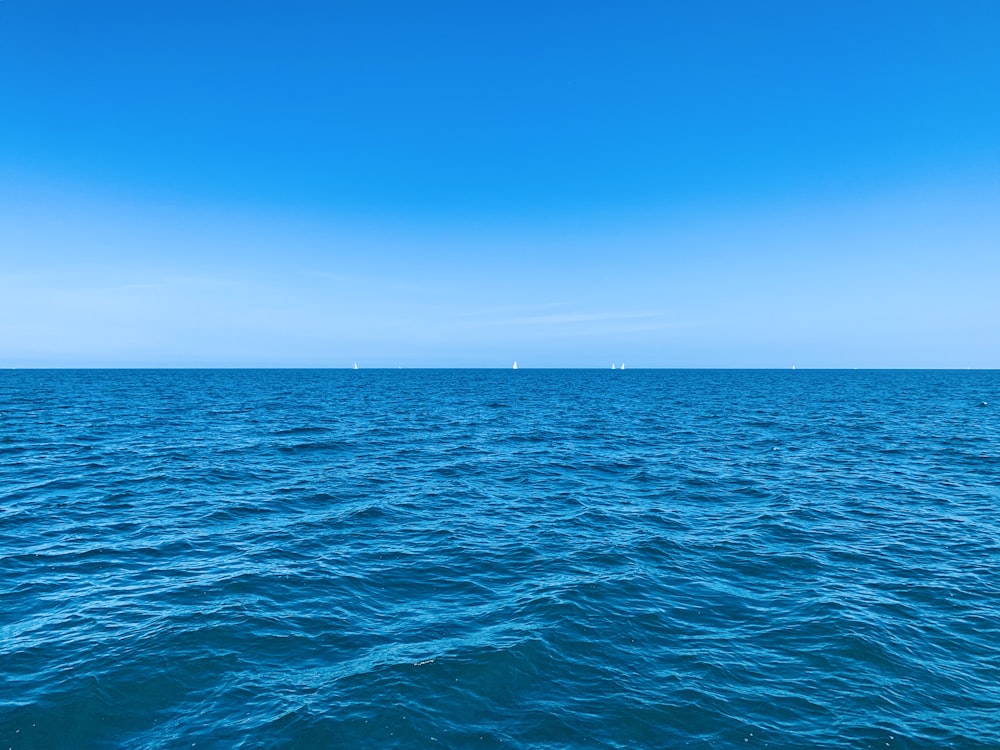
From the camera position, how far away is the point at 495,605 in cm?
1515

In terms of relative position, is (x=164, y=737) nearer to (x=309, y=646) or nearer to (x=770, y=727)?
(x=309, y=646)

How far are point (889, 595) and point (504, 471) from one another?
21.1 m

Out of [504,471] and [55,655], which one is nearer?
[55,655]

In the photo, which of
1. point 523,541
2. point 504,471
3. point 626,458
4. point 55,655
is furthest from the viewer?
point 626,458

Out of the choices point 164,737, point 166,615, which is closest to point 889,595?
point 164,737

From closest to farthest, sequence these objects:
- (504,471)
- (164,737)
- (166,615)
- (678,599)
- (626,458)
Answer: (164,737) → (166,615) → (678,599) → (504,471) → (626,458)

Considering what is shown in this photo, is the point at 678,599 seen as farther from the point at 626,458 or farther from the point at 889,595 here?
the point at 626,458

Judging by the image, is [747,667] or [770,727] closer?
[770,727]

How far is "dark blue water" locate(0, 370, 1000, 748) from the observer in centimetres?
1035

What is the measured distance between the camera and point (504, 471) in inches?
1328

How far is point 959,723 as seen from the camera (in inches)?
408

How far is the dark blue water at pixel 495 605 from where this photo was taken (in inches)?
408

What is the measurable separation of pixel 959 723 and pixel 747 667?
373 cm

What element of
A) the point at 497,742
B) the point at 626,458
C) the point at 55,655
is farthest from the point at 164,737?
the point at 626,458
